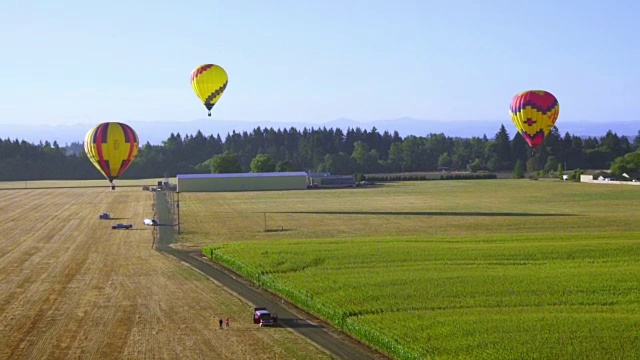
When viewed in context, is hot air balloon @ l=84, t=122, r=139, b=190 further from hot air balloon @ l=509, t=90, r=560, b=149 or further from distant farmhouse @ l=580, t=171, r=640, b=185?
distant farmhouse @ l=580, t=171, r=640, b=185

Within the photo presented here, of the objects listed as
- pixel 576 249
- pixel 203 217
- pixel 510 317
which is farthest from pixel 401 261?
pixel 203 217

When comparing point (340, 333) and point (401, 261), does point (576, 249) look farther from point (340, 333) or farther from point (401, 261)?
point (340, 333)

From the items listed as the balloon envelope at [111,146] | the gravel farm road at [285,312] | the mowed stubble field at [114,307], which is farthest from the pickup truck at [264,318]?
the balloon envelope at [111,146]

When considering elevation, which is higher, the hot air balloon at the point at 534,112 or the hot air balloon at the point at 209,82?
the hot air balloon at the point at 209,82

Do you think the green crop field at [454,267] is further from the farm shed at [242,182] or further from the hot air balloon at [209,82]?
the farm shed at [242,182]

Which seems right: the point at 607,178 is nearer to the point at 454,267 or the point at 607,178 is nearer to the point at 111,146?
the point at 111,146

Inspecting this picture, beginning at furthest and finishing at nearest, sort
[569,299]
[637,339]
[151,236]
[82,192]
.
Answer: [82,192], [151,236], [569,299], [637,339]
